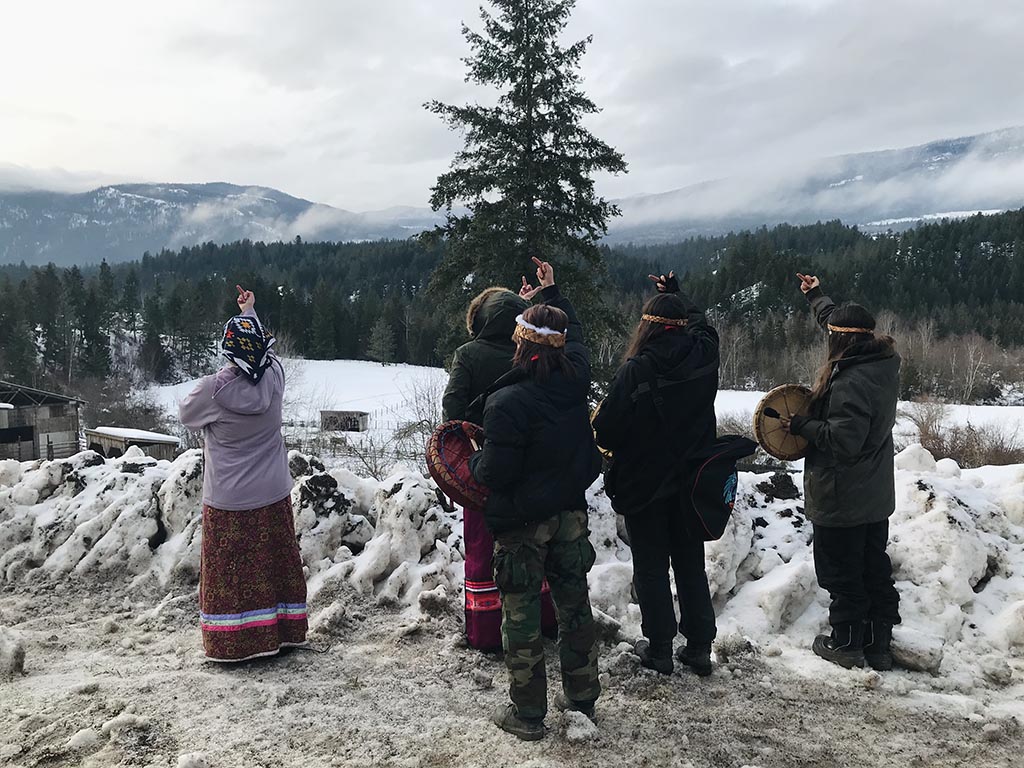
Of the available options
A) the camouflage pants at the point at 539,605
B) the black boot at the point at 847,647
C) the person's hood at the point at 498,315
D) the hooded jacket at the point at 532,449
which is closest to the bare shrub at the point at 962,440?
the black boot at the point at 847,647

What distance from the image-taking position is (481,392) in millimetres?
3992

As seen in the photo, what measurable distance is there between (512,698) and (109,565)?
412cm

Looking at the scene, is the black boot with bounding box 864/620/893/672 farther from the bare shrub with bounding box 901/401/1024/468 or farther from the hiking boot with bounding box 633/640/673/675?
the bare shrub with bounding box 901/401/1024/468

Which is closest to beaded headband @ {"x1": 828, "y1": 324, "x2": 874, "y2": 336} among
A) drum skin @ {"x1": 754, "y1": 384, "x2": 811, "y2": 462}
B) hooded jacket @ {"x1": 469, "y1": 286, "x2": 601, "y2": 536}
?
drum skin @ {"x1": 754, "y1": 384, "x2": 811, "y2": 462}

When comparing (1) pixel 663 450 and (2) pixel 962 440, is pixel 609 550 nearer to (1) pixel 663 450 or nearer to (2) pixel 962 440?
(1) pixel 663 450

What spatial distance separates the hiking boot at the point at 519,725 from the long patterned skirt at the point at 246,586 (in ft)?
5.13

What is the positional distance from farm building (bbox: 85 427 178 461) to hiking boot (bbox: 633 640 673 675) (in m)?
20.9

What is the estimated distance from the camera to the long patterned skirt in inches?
159

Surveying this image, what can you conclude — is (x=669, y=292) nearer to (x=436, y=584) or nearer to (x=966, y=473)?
(x=436, y=584)

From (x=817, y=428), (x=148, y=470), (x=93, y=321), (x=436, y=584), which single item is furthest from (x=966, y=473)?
(x=93, y=321)

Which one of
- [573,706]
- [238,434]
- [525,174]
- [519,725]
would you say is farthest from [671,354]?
[525,174]

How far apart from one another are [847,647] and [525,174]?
11566 millimetres

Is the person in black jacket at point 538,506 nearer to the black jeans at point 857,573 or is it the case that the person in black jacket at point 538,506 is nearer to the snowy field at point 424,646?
the snowy field at point 424,646

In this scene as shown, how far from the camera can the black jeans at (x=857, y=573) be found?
4.07m
